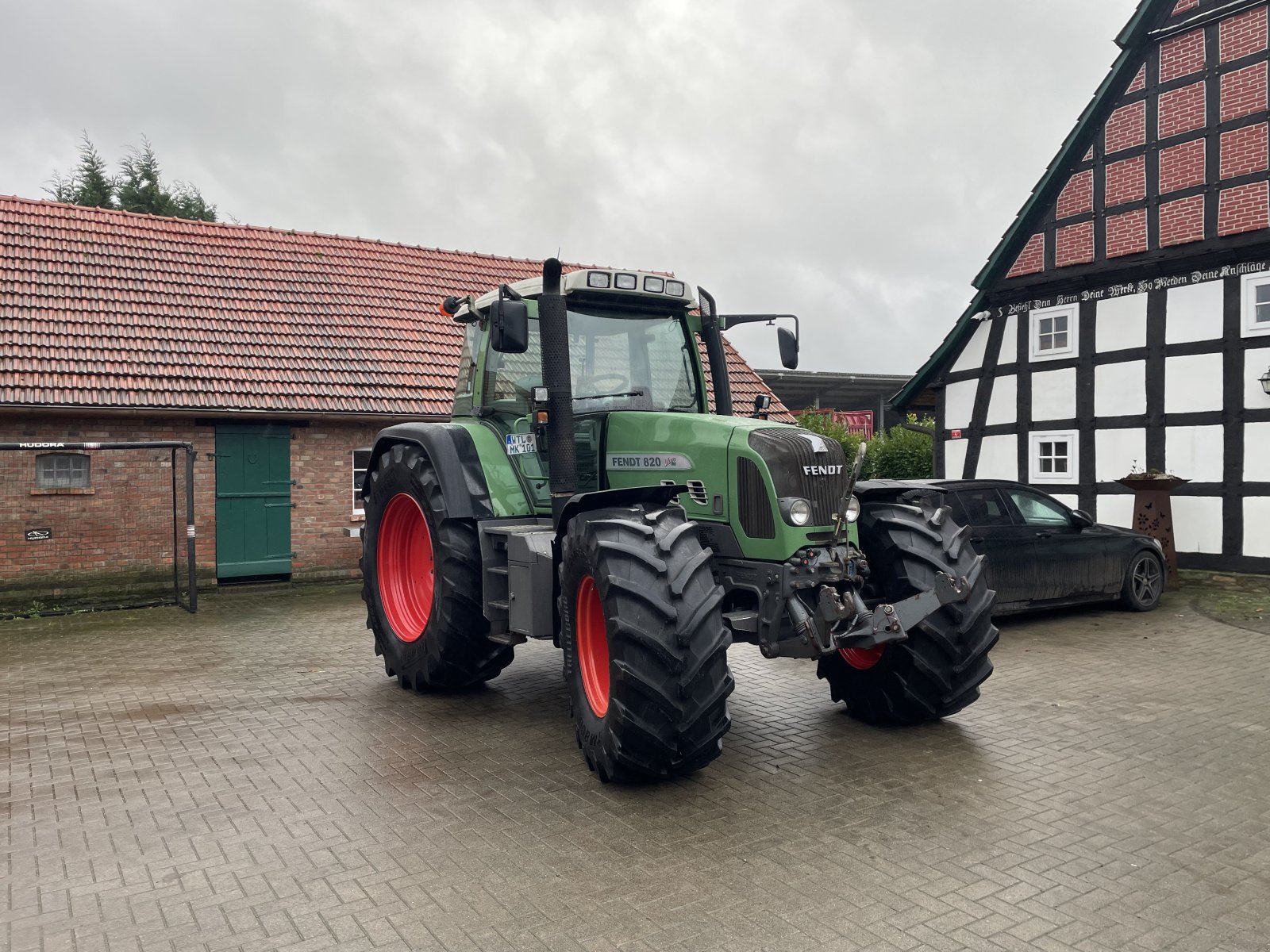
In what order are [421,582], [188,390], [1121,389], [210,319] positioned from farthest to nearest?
[1121,389], [210,319], [188,390], [421,582]

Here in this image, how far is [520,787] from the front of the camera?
4891mm

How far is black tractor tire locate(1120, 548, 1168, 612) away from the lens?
412 inches

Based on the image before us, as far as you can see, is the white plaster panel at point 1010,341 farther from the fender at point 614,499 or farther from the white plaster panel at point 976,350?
the fender at point 614,499

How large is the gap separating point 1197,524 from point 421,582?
398 inches

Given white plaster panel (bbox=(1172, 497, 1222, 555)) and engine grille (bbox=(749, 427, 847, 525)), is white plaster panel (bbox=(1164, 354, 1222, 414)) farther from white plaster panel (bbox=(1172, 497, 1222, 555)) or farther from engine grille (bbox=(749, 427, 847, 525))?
engine grille (bbox=(749, 427, 847, 525))

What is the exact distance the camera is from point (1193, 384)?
12688 mm

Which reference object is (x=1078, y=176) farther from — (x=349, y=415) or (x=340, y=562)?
(x=340, y=562)

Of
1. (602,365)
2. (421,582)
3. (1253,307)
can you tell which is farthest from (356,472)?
(1253,307)

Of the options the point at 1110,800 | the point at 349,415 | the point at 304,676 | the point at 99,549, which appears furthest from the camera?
the point at 349,415

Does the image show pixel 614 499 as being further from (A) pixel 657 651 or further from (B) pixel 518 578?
(A) pixel 657 651

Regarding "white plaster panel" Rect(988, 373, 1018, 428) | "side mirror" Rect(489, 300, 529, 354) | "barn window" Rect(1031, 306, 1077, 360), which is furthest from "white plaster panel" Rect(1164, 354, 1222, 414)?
"side mirror" Rect(489, 300, 529, 354)

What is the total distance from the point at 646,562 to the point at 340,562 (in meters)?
9.51

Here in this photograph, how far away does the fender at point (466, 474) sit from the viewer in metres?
6.38

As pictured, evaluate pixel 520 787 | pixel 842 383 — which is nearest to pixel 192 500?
pixel 520 787
